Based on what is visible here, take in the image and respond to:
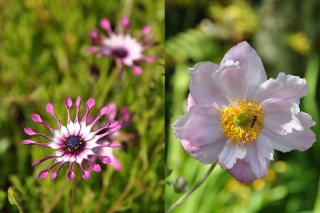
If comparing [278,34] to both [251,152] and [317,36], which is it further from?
[251,152]

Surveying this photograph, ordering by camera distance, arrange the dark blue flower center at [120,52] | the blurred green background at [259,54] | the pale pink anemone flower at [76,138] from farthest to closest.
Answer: the blurred green background at [259,54]
the dark blue flower center at [120,52]
the pale pink anemone flower at [76,138]

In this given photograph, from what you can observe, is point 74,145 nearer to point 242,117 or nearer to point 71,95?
point 242,117

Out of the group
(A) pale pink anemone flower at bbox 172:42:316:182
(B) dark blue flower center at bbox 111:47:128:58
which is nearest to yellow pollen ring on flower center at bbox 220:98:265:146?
(A) pale pink anemone flower at bbox 172:42:316:182

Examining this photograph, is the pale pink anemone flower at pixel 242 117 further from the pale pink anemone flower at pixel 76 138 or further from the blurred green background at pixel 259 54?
the blurred green background at pixel 259 54

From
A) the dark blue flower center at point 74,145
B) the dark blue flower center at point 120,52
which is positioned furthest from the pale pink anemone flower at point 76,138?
the dark blue flower center at point 120,52

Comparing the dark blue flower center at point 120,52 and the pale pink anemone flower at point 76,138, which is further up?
the dark blue flower center at point 120,52
